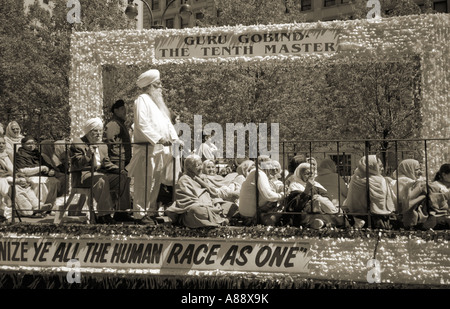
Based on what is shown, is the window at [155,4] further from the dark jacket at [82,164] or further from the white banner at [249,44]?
the dark jacket at [82,164]

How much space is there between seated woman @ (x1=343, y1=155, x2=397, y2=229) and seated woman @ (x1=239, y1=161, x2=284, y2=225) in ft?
2.81

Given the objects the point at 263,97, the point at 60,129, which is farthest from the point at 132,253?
the point at 60,129

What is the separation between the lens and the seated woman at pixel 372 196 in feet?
19.3

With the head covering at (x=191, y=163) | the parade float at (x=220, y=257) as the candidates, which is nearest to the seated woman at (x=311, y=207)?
the parade float at (x=220, y=257)

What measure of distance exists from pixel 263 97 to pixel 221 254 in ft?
49.0

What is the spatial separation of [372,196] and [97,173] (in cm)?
338

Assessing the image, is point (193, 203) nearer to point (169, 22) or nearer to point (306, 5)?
point (306, 5)

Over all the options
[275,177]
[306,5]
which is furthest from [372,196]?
[306,5]

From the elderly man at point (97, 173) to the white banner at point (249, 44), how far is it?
7.08ft

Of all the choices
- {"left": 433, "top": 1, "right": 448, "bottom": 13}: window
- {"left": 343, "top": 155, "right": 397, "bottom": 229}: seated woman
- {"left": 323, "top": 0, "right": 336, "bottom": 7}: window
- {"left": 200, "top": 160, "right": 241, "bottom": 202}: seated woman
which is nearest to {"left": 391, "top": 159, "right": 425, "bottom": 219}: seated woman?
{"left": 343, "top": 155, "right": 397, "bottom": 229}: seated woman

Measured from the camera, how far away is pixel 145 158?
21.7 feet

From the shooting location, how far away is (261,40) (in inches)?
325

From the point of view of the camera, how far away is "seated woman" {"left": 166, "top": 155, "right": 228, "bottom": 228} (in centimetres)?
579

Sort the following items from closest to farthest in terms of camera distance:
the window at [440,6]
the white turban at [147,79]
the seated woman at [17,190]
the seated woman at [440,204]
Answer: the seated woman at [440,204], the white turban at [147,79], the seated woman at [17,190], the window at [440,6]
